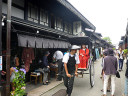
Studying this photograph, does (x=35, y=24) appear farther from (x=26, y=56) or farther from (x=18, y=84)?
(x=18, y=84)

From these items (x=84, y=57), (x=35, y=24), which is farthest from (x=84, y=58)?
(x=35, y=24)

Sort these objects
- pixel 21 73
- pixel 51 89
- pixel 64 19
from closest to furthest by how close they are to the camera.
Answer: pixel 21 73 → pixel 51 89 → pixel 64 19

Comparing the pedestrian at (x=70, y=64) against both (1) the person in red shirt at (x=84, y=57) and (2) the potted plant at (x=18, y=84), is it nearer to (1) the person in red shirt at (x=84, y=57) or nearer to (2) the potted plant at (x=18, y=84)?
(2) the potted plant at (x=18, y=84)

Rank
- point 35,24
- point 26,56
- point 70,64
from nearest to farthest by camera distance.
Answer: point 70,64 → point 26,56 → point 35,24

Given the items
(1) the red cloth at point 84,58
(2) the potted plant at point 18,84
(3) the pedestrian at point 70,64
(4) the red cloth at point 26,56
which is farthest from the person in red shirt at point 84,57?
(2) the potted plant at point 18,84

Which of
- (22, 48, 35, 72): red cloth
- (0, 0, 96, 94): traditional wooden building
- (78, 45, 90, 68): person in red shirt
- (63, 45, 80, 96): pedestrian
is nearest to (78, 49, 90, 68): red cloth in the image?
(78, 45, 90, 68): person in red shirt

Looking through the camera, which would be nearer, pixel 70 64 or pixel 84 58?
pixel 70 64

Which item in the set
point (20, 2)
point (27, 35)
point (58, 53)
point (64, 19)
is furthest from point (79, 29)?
point (27, 35)

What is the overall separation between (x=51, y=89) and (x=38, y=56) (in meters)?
3.20

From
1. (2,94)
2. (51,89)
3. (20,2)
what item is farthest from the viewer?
(20,2)

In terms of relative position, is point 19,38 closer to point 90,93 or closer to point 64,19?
point 90,93

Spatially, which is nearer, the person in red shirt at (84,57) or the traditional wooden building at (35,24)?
the traditional wooden building at (35,24)

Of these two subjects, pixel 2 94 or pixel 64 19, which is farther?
pixel 64 19

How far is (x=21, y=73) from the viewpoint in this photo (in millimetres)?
4961
